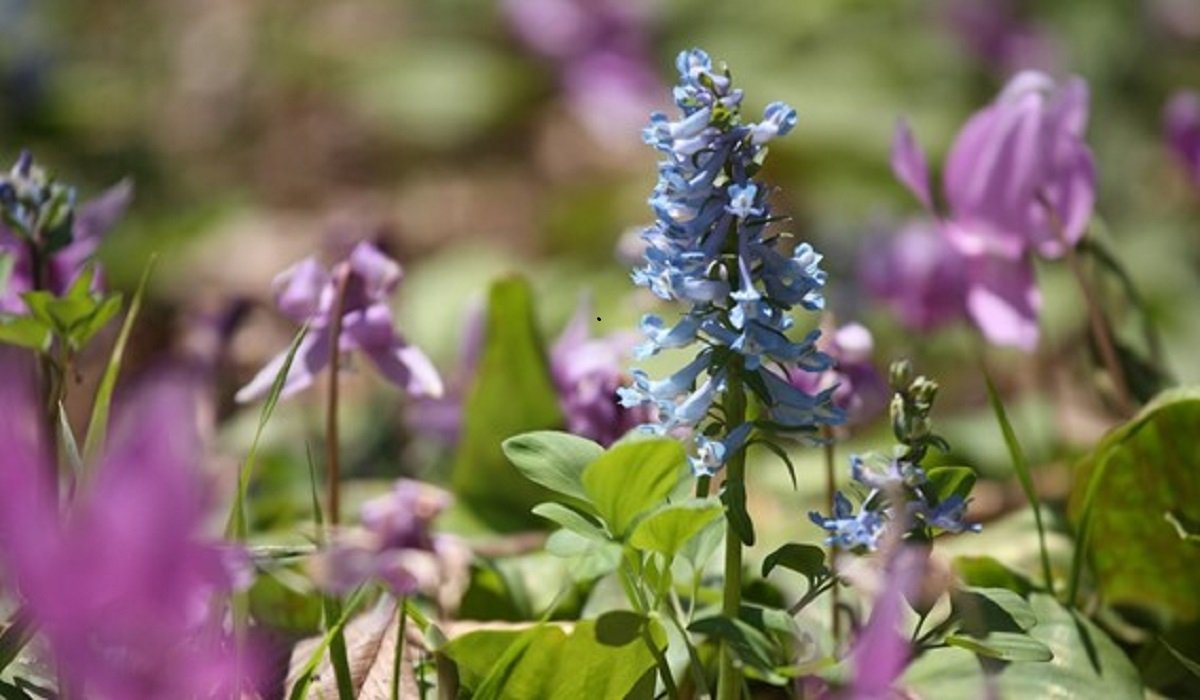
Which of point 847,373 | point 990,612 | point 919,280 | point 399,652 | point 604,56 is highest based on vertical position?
point 604,56

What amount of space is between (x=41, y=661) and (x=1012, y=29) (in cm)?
382

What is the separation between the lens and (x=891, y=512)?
113cm

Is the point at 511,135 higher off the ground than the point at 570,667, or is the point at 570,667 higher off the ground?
the point at 511,135

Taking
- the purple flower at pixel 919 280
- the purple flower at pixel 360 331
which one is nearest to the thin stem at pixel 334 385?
the purple flower at pixel 360 331

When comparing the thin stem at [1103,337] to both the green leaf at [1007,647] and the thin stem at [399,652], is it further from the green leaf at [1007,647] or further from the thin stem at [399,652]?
the thin stem at [399,652]

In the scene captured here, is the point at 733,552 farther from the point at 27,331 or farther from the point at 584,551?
the point at 27,331

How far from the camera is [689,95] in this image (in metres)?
1.12

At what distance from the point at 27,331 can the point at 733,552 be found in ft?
1.93

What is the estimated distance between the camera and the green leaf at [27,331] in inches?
52.9

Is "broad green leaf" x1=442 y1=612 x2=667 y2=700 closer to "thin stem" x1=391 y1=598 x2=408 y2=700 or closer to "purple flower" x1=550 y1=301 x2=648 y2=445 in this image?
"thin stem" x1=391 y1=598 x2=408 y2=700

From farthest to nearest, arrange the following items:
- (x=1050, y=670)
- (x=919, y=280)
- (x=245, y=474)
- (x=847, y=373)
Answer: (x=919, y=280), (x=847, y=373), (x=1050, y=670), (x=245, y=474)

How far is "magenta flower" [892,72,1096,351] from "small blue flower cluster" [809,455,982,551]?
2.69 ft

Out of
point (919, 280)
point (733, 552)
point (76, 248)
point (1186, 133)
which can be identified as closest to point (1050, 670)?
point (733, 552)

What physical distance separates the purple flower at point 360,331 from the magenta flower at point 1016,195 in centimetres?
63
